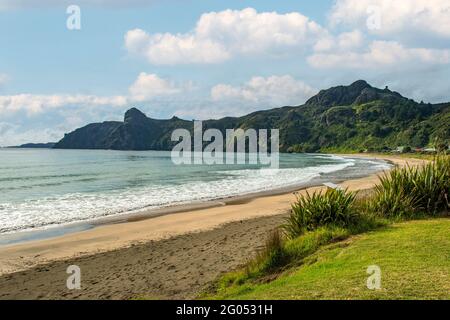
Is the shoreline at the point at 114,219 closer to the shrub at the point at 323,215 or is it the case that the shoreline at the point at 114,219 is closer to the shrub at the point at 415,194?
the shrub at the point at 323,215

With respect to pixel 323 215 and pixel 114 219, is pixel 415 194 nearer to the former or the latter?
pixel 323 215

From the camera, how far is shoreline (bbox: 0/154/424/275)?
1444cm

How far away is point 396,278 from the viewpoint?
25.1ft

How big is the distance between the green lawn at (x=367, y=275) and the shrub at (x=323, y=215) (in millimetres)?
1070

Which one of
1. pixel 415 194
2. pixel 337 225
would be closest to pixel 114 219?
pixel 337 225

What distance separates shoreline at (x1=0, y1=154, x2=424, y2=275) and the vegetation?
1.48 meters

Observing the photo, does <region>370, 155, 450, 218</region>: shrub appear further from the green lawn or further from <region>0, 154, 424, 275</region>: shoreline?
<region>0, 154, 424, 275</region>: shoreline

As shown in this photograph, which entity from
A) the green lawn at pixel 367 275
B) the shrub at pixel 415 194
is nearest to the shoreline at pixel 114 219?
the green lawn at pixel 367 275

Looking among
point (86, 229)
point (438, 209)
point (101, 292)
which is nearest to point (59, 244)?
point (86, 229)

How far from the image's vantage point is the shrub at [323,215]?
12742 millimetres

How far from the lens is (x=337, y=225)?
12609mm

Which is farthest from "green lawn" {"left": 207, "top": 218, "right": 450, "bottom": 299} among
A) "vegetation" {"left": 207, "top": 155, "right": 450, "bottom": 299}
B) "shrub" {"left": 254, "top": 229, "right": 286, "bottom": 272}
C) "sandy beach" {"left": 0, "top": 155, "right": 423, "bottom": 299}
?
"sandy beach" {"left": 0, "top": 155, "right": 423, "bottom": 299}
